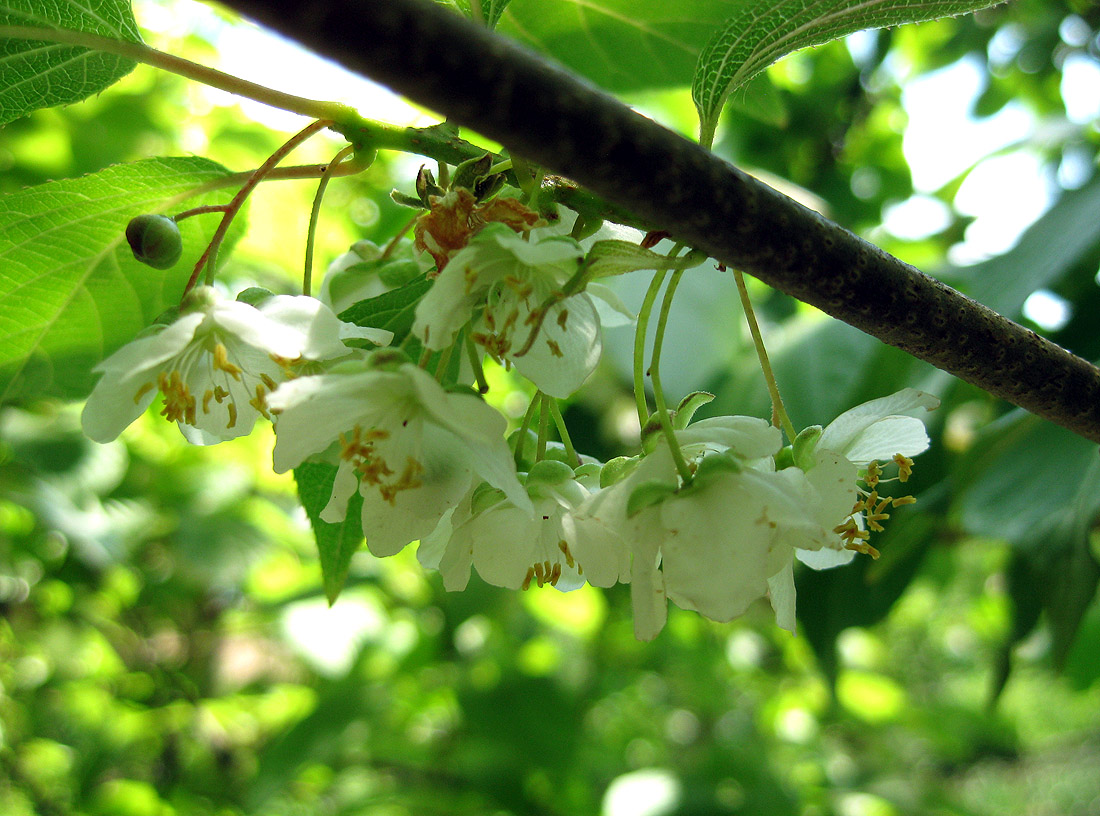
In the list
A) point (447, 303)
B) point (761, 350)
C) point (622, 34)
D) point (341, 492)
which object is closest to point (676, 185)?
point (447, 303)

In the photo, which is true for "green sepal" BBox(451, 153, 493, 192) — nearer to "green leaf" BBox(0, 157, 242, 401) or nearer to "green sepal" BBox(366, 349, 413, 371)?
"green sepal" BBox(366, 349, 413, 371)

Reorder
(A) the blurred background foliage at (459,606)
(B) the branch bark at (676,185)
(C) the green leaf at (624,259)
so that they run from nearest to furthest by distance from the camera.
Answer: (B) the branch bark at (676,185)
(C) the green leaf at (624,259)
(A) the blurred background foliage at (459,606)

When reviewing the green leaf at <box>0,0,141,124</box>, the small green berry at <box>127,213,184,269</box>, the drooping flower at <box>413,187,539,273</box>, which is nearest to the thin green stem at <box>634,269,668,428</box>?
the drooping flower at <box>413,187,539,273</box>

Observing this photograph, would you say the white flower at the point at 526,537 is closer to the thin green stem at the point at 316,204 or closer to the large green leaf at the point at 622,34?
the thin green stem at the point at 316,204

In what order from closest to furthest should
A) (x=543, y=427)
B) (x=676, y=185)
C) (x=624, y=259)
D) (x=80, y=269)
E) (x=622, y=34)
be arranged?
(x=676, y=185)
(x=624, y=259)
(x=543, y=427)
(x=80, y=269)
(x=622, y=34)

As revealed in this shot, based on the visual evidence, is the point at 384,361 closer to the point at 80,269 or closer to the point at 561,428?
the point at 561,428

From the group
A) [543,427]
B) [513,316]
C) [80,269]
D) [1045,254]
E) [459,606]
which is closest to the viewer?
[513,316]

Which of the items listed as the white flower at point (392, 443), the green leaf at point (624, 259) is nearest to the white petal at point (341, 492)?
the white flower at point (392, 443)
